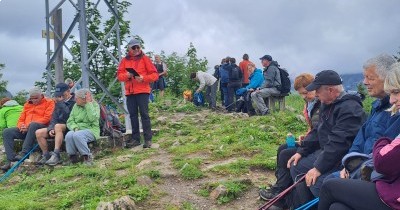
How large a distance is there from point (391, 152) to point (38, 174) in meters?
6.70

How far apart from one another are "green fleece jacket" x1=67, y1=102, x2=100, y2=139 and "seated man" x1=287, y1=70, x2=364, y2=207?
14.9 ft

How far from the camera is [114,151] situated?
30.5 feet

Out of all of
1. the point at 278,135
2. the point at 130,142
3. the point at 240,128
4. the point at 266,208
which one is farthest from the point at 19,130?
the point at 266,208

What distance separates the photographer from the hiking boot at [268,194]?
5.45 m

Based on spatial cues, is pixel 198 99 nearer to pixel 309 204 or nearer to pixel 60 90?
pixel 60 90

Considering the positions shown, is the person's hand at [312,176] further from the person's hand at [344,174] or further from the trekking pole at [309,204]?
the person's hand at [344,174]

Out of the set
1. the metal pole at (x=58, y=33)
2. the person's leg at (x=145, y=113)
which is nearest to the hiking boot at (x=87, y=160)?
the person's leg at (x=145, y=113)

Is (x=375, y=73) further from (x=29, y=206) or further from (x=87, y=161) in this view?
(x=87, y=161)

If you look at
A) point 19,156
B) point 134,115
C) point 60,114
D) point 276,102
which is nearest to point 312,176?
point 134,115

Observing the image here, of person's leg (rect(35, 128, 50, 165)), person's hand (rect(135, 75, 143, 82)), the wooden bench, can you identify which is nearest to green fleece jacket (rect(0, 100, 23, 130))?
person's leg (rect(35, 128, 50, 165))

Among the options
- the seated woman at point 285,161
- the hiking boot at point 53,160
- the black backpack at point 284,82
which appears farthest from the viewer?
the black backpack at point 284,82

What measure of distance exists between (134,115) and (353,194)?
20.6 feet

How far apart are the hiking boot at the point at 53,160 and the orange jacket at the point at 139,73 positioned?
1786 millimetres

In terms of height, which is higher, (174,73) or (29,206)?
(174,73)
